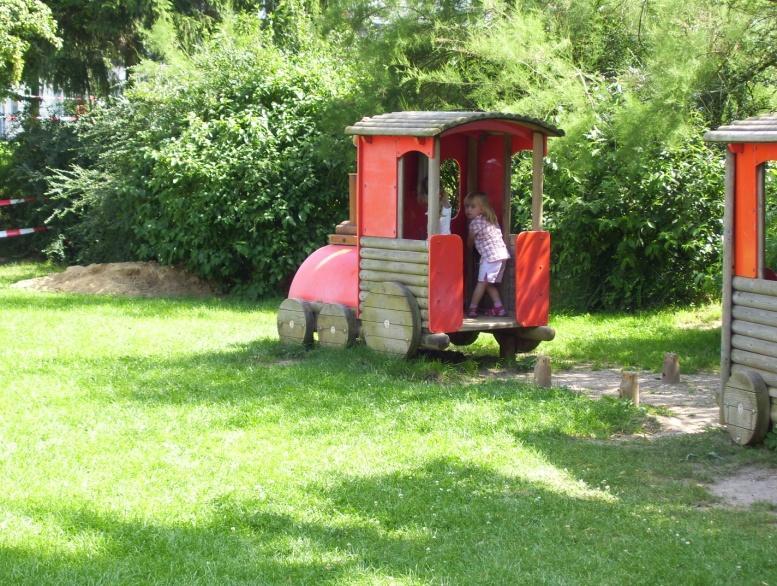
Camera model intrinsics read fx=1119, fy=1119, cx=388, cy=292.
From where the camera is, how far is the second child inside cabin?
34.8 ft

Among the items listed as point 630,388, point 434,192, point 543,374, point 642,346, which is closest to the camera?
point 630,388

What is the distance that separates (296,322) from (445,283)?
75.6 inches

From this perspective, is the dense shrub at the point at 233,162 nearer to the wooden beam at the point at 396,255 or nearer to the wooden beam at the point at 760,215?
A: the wooden beam at the point at 396,255

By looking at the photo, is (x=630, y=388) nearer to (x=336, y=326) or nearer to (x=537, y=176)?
(x=537, y=176)

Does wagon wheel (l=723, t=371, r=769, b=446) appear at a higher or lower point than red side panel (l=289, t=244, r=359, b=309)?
lower

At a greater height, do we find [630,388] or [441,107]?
[441,107]

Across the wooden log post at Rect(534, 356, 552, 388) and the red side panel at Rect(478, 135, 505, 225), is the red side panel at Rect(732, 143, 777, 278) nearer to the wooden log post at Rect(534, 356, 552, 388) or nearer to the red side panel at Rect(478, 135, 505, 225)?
the wooden log post at Rect(534, 356, 552, 388)

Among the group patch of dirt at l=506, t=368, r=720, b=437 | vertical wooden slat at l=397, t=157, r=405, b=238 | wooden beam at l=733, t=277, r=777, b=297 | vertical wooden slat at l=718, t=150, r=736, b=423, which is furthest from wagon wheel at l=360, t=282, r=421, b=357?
wooden beam at l=733, t=277, r=777, b=297

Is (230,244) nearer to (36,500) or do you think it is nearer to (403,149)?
(403,149)

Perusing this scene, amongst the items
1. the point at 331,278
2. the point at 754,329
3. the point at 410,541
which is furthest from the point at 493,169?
the point at 410,541

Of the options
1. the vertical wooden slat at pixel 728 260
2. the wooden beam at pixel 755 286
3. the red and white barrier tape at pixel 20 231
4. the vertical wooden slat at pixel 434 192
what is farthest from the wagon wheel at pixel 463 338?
the red and white barrier tape at pixel 20 231

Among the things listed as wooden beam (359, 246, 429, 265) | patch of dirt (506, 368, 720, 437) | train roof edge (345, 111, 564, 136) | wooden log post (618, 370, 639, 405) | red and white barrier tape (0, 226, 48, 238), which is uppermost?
train roof edge (345, 111, 564, 136)

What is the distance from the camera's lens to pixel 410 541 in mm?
5566

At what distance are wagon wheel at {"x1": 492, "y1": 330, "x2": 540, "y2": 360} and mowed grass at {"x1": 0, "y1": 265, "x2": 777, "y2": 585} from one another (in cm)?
82
